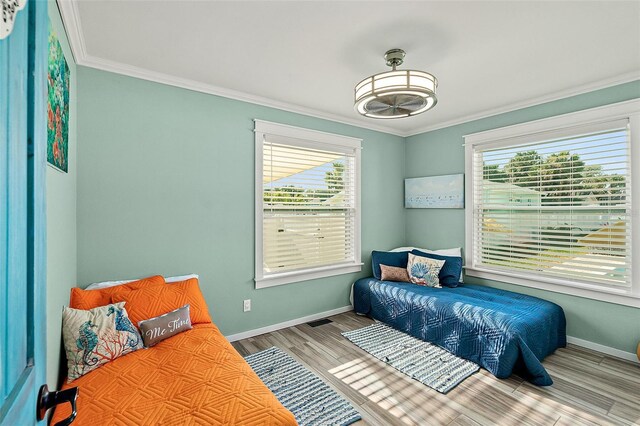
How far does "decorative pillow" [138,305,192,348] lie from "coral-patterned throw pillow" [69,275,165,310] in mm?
348

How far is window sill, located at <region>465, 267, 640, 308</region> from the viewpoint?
9.17ft

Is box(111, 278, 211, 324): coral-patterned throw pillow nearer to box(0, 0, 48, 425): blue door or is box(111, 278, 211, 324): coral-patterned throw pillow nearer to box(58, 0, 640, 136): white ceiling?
box(0, 0, 48, 425): blue door

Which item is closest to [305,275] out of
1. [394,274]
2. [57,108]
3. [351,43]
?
[394,274]

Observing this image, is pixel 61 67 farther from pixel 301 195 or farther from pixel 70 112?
pixel 301 195

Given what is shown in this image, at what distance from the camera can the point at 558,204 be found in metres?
3.23

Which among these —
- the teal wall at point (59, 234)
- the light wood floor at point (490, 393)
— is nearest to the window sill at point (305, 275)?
the light wood floor at point (490, 393)

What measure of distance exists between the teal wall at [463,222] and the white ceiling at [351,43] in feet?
0.46

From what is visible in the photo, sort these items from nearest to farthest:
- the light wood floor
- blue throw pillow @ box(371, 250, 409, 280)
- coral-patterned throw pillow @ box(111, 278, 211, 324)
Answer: the light wood floor < coral-patterned throw pillow @ box(111, 278, 211, 324) < blue throw pillow @ box(371, 250, 409, 280)

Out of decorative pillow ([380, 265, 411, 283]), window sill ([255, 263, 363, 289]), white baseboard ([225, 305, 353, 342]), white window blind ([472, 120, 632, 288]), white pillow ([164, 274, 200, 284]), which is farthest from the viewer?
decorative pillow ([380, 265, 411, 283])

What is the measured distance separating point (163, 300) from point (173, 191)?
3.24 ft

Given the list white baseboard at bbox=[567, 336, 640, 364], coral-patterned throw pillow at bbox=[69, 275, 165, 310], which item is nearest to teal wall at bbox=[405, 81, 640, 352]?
white baseboard at bbox=[567, 336, 640, 364]

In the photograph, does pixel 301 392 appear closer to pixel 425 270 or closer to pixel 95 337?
pixel 95 337

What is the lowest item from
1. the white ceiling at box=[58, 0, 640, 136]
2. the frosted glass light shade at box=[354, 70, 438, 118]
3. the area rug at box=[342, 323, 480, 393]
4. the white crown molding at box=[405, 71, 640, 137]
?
the area rug at box=[342, 323, 480, 393]

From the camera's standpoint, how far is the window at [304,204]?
3.41 m
